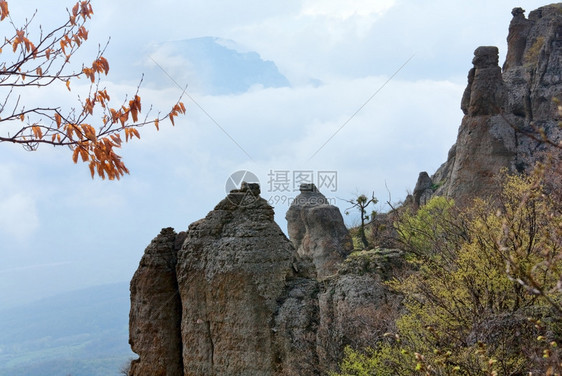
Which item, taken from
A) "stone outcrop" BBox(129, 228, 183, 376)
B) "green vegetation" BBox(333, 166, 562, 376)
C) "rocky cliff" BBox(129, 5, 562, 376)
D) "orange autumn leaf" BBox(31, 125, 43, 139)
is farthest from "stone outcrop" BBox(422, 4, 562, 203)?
"orange autumn leaf" BBox(31, 125, 43, 139)

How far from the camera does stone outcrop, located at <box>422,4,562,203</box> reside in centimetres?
3862

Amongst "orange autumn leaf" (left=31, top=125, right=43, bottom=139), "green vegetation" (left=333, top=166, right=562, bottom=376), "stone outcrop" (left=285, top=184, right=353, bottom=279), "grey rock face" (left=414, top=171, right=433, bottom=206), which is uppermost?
"grey rock face" (left=414, top=171, right=433, bottom=206)

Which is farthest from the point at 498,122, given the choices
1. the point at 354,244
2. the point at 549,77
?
the point at 354,244

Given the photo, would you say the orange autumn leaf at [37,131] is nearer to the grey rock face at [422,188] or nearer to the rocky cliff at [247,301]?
the rocky cliff at [247,301]

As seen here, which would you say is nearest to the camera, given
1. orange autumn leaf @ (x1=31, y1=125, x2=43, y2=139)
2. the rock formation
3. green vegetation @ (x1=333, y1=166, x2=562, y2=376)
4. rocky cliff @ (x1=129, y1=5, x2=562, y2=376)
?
orange autumn leaf @ (x1=31, y1=125, x2=43, y2=139)

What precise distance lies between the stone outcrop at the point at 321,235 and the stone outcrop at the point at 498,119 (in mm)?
7126

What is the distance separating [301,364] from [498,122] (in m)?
26.0

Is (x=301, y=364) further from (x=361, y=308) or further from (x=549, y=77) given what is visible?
(x=549, y=77)

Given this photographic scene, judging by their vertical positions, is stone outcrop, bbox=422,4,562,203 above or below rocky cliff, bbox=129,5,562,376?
above

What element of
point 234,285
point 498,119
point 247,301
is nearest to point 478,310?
point 247,301

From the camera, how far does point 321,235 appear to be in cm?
4050

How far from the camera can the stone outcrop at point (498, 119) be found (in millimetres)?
38625

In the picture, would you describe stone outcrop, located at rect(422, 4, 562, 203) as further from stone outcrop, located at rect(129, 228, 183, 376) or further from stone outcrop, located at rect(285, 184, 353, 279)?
stone outcrop, located at rect(129, 228, 183, 376)

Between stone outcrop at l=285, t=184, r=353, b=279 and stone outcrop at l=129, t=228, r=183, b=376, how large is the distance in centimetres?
1678
